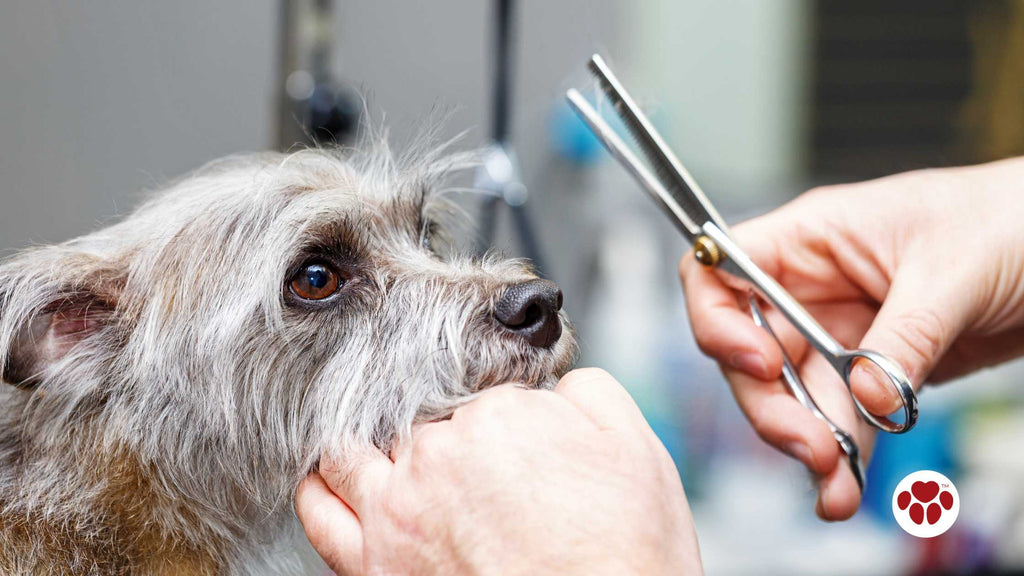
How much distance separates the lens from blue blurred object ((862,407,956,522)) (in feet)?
6.03

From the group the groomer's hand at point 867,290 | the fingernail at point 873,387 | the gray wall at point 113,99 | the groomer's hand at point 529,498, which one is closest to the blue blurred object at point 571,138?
the gray wall at point 113,99

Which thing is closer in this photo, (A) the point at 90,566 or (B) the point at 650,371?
(A) the point at 90,566

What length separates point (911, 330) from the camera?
31.6 inches

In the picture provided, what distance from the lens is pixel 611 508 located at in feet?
1.87

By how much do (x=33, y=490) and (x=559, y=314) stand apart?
0.55 metres

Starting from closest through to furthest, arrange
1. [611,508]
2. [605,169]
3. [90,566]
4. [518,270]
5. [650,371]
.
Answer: [611,508]
[90,566]
[518,270]
[650,371]
[605,169]

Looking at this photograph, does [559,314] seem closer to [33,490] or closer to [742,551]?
[33,490]

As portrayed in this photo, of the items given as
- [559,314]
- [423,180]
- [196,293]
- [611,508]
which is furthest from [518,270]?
[611,508]

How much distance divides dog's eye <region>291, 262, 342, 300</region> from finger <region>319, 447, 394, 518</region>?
0.60ft

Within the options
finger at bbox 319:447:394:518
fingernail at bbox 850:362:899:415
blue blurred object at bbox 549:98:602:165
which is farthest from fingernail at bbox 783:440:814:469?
blue blurred object at bbox 549:98:602:165

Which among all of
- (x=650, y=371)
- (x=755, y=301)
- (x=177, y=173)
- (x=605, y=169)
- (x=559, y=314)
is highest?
(x=177, y=173)

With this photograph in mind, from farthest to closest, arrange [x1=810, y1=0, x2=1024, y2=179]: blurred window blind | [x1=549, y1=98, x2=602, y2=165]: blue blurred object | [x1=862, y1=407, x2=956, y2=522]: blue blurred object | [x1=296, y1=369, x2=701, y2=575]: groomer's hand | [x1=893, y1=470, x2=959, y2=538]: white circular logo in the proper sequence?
[x1=810, y1=0, x2=1024, y2=179]: blurred window blind → [x1=549, y1=98, x2=602, y2=165]: blue blurred object → [x1=862, y1=407, x2=956, y2=522]: blue blurred object → [x1=893, y1=470, x2=959, y2=538]: white circular logo → [x1=296, y1=369, x2=701, y2=575]: groomer's hand

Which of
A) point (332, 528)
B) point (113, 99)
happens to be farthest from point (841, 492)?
point (113, 99)

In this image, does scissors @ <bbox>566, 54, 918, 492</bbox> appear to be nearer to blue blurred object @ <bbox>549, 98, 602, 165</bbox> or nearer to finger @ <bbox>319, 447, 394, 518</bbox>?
finger @ <bbox>319, 447, 394, 518</bbox>
